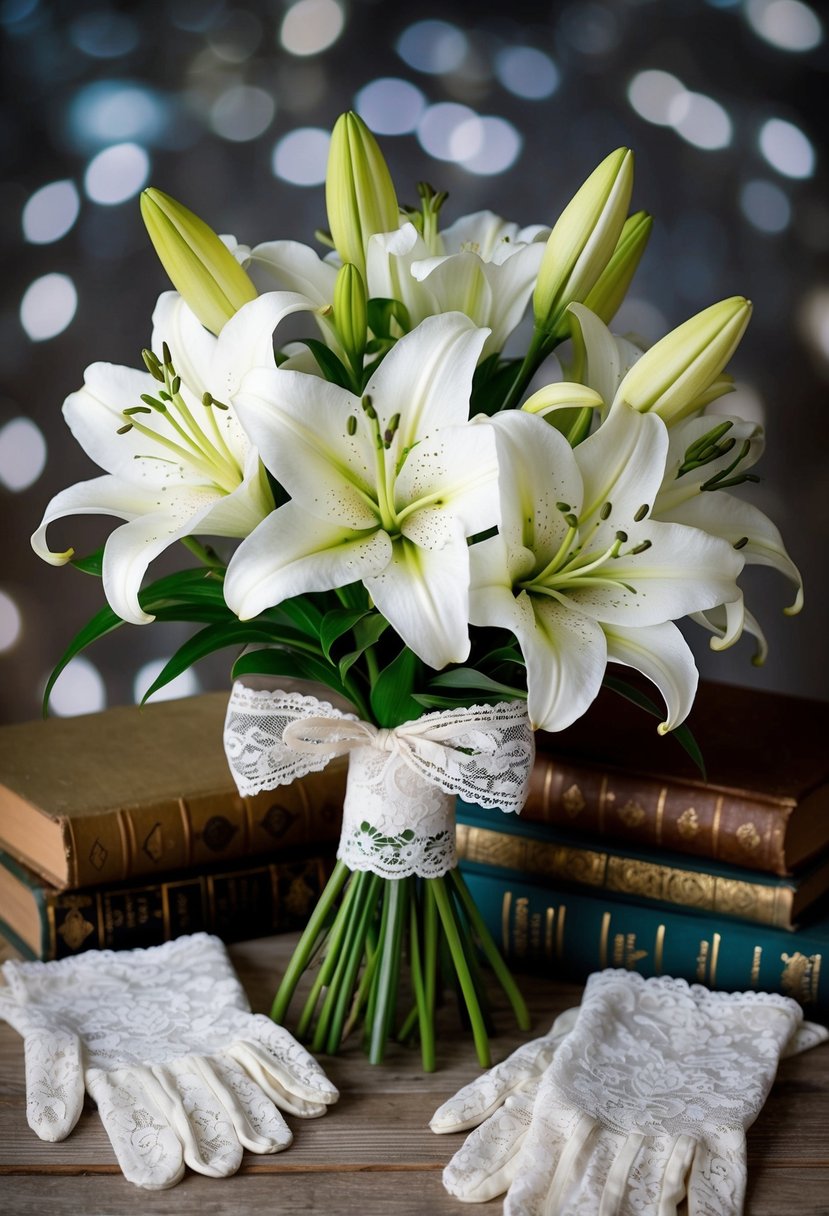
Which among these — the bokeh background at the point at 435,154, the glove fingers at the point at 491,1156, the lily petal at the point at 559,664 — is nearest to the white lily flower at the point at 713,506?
the lily petal at the point at 559,664

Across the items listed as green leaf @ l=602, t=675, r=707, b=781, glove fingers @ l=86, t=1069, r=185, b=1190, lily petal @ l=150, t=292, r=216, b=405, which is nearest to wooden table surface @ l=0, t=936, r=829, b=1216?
glove fingers @ l=86, t=1069, r=185, b=1190

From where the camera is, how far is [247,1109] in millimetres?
777

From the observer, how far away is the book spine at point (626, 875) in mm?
910

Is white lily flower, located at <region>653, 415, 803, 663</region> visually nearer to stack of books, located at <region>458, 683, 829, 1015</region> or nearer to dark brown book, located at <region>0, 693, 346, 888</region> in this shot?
stack of books, located at <region>458, 683, 829, 1015</region>

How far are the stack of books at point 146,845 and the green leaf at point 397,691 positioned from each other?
236 millimetres

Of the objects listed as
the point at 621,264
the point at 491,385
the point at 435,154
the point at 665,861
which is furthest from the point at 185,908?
the point at 435,154

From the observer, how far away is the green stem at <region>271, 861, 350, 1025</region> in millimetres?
872

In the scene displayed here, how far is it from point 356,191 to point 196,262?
11 cm

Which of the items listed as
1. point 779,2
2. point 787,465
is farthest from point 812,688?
point 779,2

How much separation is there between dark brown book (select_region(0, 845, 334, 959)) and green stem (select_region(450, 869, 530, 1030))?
201mm

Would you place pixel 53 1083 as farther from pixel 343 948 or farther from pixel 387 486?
pixel 387 486

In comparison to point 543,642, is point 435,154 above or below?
above

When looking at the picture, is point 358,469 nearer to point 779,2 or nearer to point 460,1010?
point 460,1010

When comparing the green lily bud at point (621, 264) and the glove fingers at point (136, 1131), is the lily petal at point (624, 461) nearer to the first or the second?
the green lily bud at point (621, 264)
